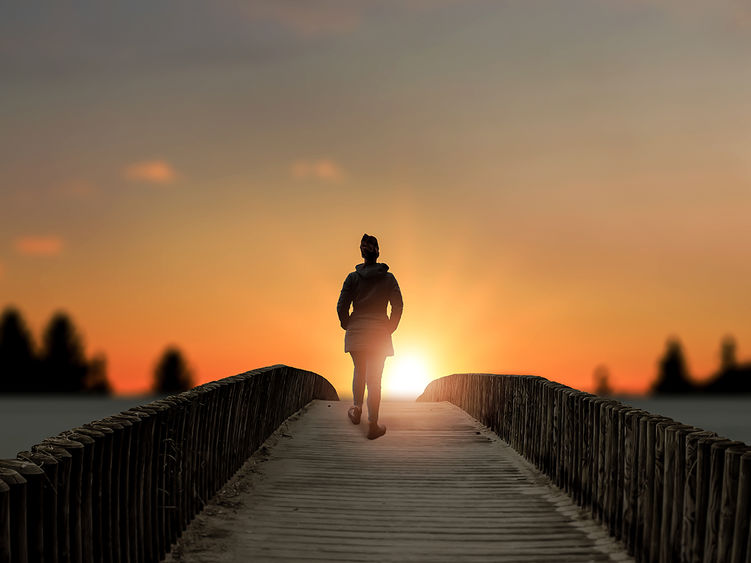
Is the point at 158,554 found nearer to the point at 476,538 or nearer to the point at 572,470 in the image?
the point at 476,538

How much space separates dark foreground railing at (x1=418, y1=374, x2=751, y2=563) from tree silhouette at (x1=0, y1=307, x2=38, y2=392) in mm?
98282

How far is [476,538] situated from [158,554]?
2557 millimetres

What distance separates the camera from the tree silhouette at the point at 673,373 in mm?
119125

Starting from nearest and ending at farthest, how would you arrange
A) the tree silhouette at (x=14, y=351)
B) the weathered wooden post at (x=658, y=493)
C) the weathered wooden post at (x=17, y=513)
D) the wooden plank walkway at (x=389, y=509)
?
the weathered wooden post at (x=17, y=513)
the weathered wooden post at (x=658, y=493)
the wooden plank walkway at (x=389, y=509)
the tree silhouette at (x=14, y=351)

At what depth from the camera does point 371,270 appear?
11.1 m

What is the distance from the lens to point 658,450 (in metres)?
6.34

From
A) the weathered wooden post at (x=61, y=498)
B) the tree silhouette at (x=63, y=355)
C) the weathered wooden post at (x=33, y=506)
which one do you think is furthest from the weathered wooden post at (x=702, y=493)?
the tree silhouette at (x=63, y=355)

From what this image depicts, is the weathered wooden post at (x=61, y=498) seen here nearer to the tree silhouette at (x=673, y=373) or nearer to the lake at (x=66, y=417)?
the lake at (x=66, y=417)

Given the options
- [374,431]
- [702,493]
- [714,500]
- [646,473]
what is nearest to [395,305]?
[374,431]

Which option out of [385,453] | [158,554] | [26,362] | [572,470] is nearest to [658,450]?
[572,470]

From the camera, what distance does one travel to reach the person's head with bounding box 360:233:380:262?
36.7 ft

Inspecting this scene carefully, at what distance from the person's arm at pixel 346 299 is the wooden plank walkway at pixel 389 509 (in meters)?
1.69

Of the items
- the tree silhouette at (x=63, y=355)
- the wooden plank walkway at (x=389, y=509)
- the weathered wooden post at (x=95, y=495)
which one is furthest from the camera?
the tree silhouette at (x=63, y=355)

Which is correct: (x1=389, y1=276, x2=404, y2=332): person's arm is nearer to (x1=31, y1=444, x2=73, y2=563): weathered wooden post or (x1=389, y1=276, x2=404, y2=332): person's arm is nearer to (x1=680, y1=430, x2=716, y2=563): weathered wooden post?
(x1=680, y1=430, x2=716, y2=563): weathered wooden post
